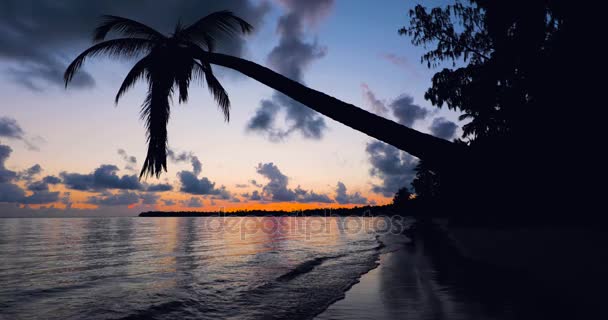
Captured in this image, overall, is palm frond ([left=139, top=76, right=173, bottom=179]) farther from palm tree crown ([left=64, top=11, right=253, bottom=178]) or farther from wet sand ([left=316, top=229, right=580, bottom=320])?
wet sand ([left=316, top=229, right=580, bottom=320])

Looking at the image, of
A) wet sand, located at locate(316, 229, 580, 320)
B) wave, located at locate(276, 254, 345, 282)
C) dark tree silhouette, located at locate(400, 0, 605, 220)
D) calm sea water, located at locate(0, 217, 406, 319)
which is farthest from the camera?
wave, located at locate(276, 254, 345, 282)

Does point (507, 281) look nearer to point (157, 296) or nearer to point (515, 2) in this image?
point (515, 2)

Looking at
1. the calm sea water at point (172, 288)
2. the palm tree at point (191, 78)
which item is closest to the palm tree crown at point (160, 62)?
the palm tree at point (191, 78)

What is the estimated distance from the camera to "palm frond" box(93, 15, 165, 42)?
291 inches

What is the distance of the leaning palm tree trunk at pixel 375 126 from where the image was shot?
3.51m

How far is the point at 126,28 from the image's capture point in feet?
25.9

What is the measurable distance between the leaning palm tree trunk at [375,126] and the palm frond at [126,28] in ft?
12.9

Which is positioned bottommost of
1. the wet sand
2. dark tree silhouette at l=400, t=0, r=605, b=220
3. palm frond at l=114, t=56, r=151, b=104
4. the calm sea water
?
the calm sea water

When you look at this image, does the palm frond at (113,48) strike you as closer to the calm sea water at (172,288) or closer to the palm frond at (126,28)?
the palm frond at (126,28)

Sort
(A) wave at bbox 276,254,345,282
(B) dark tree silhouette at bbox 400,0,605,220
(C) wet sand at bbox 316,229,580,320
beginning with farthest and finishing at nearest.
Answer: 1. (A) wave at bbox 276,254,345,282
2. (C) wet sand at bbox 316,229,580,320
3. (B) dark tree silhouette at bbox 400,0,605,220

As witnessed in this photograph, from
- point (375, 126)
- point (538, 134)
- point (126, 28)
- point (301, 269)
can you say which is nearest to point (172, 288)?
point (301, 269)

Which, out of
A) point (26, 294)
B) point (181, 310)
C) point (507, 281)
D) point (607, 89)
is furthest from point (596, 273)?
point (26, 294)

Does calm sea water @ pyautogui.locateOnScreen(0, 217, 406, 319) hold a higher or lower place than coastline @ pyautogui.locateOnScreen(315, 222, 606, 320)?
lower

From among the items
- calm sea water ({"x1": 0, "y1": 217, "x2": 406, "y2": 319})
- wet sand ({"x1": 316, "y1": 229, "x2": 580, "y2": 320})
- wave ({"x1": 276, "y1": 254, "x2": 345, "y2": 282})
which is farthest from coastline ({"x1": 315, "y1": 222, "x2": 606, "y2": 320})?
wave ({"x1": 276, "y1": 254, "x2": 345, "y2": 282})
